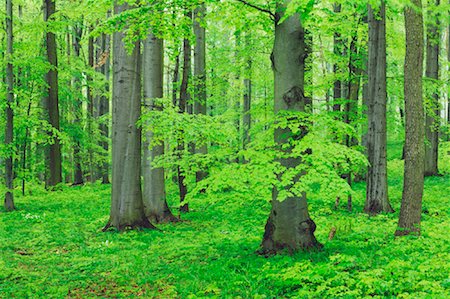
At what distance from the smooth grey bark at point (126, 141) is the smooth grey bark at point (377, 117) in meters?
6.00

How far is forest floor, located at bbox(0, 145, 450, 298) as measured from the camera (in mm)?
5383

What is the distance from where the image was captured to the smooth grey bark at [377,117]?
10.7 metres

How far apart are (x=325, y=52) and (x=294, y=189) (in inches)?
293

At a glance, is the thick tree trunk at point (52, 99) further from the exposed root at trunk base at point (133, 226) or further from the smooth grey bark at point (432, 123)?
the smooth grey bark at point (432, 123)

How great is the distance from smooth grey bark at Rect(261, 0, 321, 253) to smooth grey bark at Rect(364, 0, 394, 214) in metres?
4.70

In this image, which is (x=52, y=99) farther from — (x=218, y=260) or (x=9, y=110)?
(x=218, y=260)

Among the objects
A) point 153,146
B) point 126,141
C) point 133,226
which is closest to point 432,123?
point 153,146

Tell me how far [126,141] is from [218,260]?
4511 millimetres

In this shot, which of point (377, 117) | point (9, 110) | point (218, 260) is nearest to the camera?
point (218, 260)

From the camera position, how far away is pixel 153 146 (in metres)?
11.0

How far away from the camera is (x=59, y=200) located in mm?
15938

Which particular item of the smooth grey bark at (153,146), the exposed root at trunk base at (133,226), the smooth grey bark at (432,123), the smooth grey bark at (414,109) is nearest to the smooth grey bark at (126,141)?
the exposed root at trunk base at (133,226)

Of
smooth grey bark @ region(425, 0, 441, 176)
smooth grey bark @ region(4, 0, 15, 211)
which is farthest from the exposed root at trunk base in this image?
smooth grey bark @ region(425, 0, 441, 176)

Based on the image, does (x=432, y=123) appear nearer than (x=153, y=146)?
No
